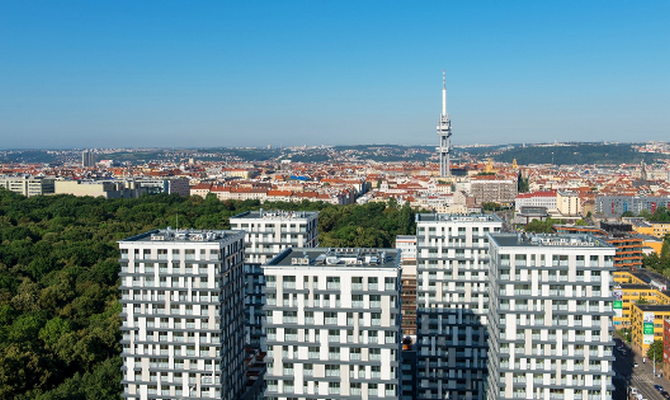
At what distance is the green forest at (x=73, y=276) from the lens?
3731 centimetres

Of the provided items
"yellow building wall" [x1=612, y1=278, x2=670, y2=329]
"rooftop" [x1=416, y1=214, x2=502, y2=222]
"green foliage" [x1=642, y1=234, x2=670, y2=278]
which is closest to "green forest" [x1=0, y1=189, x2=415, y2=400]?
"rooftop" [x1=416, y1=214, x2=502, y2=222]

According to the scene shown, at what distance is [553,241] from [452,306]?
984 cm

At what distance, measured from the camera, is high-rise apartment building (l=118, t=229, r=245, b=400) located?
32.7m

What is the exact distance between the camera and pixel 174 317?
32812 millimetres

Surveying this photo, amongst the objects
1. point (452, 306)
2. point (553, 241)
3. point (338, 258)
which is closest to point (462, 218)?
point (452, 306)

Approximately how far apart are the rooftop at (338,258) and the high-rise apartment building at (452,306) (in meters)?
7.14

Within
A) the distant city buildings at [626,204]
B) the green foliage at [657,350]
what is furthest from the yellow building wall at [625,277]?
the distant city buildings at [626,204]

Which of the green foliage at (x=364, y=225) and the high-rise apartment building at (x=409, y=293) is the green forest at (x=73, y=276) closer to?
the green foliage at (x=364, y=225)

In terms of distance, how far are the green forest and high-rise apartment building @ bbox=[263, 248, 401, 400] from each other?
14184mm

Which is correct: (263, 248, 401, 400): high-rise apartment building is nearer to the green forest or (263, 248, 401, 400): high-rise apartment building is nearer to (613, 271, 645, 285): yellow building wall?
the green forest

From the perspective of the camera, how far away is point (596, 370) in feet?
96.0

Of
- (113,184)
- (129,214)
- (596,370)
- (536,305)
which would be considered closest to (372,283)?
(536,305)

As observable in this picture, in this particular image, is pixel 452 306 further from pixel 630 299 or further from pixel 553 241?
pixel 630 299

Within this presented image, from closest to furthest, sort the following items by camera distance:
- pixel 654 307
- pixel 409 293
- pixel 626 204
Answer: pixel 654 307 < pixel 409 293 < pixel 626 204
